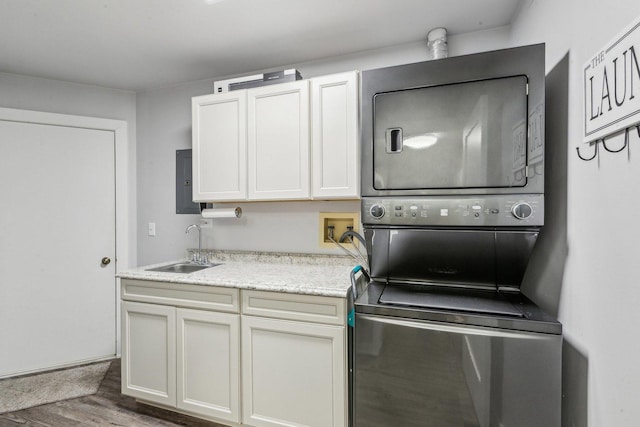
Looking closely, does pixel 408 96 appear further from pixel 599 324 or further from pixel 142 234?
pixel 142 234

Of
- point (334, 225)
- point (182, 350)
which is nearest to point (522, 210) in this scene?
Answer: point (334, 225)

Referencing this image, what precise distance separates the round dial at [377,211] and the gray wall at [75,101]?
2.43 metres

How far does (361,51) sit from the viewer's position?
6.94 ft

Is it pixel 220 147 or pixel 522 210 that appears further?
pixel 220 147

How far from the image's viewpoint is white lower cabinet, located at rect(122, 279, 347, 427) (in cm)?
152

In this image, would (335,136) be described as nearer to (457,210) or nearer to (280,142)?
(280,142)

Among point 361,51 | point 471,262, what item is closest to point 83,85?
point 361,51

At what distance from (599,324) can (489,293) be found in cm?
46

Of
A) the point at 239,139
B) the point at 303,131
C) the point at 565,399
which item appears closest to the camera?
the point at 565,399

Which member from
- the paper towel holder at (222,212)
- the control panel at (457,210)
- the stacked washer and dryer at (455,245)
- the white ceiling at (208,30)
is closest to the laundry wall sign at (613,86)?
the stacked washer and dryer at (455,245)

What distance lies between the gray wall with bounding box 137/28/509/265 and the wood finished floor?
1.12 m

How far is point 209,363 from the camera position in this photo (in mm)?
1756

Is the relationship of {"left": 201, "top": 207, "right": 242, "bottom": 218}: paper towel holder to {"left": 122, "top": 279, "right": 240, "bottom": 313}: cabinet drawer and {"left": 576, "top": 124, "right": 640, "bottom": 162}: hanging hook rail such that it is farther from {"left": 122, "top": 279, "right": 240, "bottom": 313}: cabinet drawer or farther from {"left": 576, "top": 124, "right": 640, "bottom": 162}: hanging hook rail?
{"left": 576, "top": 124, "right": 640, "bottom": 162}: hanging hook rail

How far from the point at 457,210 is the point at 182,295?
5.28 ft
